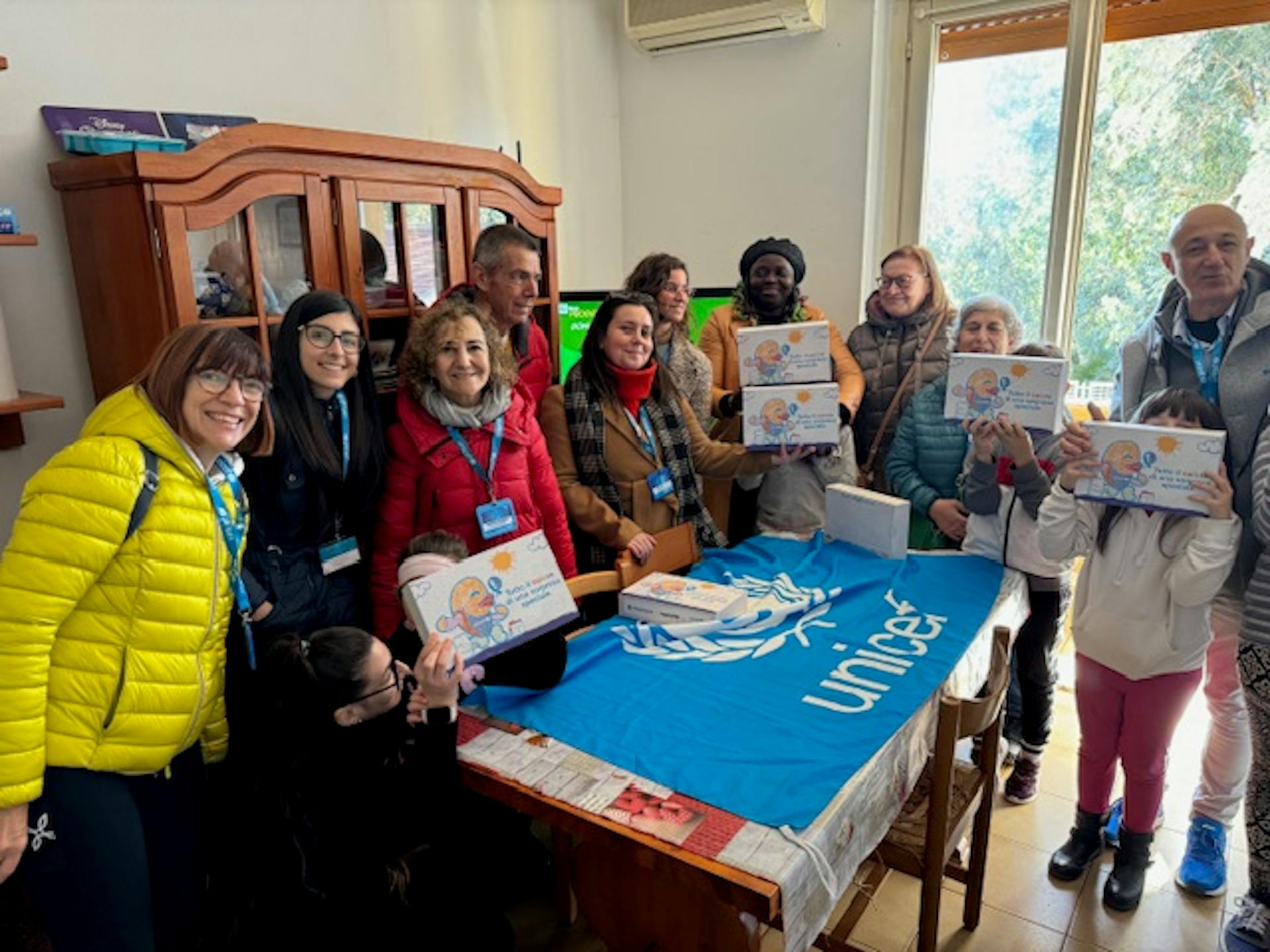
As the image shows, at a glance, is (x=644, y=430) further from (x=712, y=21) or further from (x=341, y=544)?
(x=712, y=21)

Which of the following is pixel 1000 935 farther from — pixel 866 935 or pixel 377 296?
pixel 377 296

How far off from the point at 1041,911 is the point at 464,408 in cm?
184

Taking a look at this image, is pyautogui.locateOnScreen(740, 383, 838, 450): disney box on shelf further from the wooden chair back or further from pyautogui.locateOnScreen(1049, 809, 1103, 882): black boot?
pyautogui.locateOnScreen(1049, 809, 1103, 882): black boot

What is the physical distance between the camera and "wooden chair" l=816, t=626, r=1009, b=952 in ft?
4.99

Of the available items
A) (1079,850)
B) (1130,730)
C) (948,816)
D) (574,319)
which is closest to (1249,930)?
(1079,850)

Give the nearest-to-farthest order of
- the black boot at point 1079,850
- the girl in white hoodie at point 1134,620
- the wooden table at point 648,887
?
the wooden table at point 648,887 < the girl in white hoodie at point 1134,620 < the black boot at point 1079,850

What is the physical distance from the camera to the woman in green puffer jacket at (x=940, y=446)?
236 cm

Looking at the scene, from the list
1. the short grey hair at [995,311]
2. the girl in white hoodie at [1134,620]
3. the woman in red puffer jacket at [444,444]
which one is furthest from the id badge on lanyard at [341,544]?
the short grey hair at [995,311]

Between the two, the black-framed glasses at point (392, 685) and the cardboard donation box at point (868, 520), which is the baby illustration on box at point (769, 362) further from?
the black-framed glasses at point (392, 685)

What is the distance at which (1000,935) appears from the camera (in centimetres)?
201

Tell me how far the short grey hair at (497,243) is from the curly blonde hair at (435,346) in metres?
0.37

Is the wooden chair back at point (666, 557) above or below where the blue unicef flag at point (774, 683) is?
above

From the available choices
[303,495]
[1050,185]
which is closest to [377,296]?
[303,495]

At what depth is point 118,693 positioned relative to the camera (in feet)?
4.31
